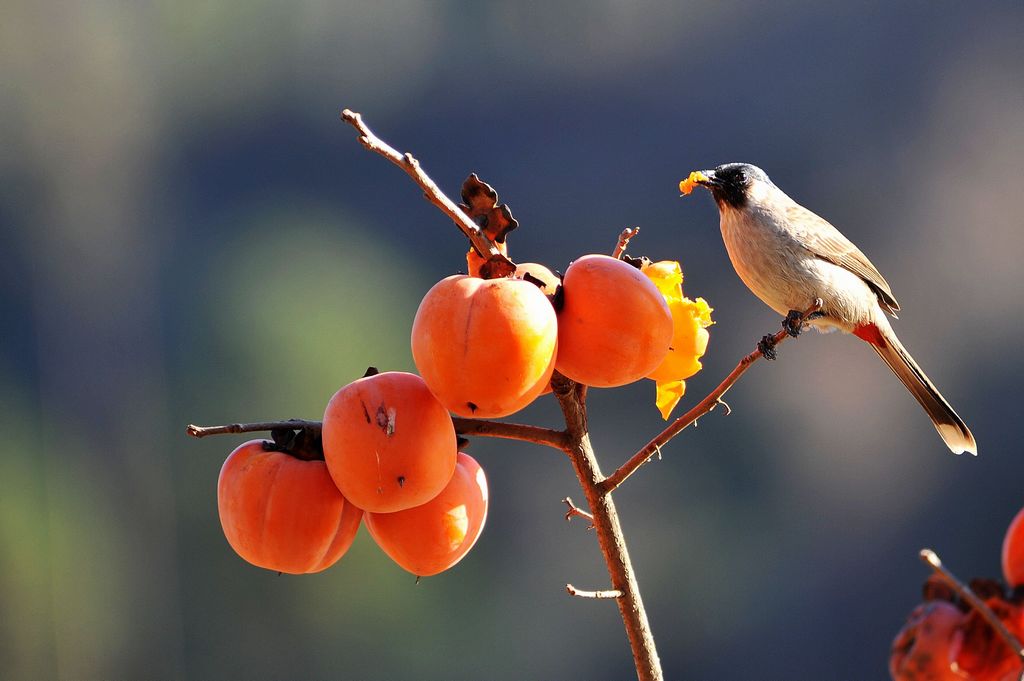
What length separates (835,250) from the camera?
269cm

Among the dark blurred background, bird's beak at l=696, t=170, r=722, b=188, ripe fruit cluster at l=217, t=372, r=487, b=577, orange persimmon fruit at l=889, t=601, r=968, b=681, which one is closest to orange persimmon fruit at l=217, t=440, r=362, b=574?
ripe fruit cluster at l=217, t=372, r=487, b=577

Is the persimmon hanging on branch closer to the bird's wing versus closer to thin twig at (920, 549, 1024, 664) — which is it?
thin twig at (920, 549, 1024, 664)

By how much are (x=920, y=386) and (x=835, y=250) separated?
392 millimetres

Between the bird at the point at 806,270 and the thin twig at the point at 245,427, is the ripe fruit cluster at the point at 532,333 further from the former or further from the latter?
the bird at the point at 806,270

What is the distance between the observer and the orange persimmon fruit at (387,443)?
101cm

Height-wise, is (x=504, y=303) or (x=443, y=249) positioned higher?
(x=504, y=303)

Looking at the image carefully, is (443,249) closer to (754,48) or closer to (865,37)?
(754,48)

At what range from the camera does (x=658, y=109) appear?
17.8 m

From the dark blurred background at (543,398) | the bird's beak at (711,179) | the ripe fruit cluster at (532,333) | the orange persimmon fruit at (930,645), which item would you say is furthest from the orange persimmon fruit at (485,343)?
the dark blurred background at (543,398)

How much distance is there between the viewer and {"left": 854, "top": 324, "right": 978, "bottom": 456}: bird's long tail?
95.1 inches

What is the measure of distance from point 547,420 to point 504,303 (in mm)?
11924

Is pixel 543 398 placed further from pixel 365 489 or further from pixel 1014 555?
pixel 1014 555

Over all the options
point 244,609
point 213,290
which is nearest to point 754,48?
point 213,290

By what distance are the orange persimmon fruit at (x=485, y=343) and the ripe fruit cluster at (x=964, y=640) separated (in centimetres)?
40
